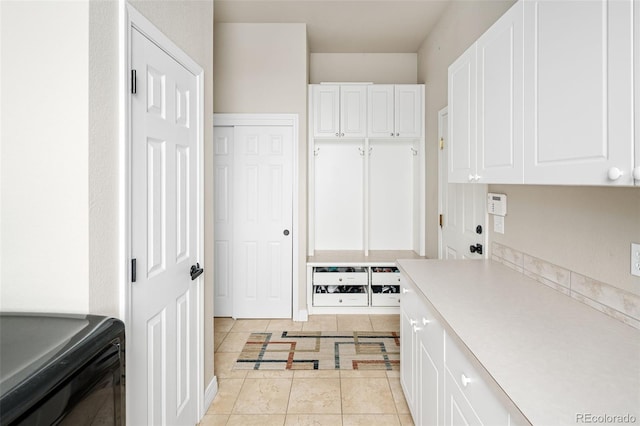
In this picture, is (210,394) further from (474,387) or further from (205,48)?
(205,48)

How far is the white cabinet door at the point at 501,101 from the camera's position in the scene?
140cm

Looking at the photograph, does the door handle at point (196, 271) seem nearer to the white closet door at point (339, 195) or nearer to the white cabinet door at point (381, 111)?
the white closet door at point (339, 195)

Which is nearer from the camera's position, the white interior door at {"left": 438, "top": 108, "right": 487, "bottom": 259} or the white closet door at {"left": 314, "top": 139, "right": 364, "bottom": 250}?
the white interior door at {"left": 438, "top": 108, "right": 487, "bottom": 259}

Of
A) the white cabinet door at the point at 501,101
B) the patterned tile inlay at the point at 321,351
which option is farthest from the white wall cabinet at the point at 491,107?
the patterned tile inlay at the point at 321,351

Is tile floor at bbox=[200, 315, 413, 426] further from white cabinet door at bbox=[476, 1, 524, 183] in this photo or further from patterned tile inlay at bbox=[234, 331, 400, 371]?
white cabinet door at bbox=[476, 1, 524, 183]

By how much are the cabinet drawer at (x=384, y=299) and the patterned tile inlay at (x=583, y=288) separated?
70.7 inches

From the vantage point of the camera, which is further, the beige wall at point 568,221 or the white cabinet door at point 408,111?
the white cabinet door at point 408,111

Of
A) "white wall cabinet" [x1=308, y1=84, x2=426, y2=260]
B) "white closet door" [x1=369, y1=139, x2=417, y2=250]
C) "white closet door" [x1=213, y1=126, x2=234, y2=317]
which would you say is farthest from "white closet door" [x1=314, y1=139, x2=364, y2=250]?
"white closet door" [x1=213, y1=126, x2=234, y2=317]

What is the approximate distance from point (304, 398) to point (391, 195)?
2551 mm

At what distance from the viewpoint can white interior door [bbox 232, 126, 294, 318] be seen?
3652 mm

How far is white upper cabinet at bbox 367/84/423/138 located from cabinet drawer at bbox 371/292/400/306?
1707 millimetres

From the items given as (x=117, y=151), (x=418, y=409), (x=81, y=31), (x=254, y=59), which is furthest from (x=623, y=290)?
(x=254, y=59)

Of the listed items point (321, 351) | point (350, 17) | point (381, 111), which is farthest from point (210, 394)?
point (350, 17)

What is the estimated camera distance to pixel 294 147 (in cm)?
362
